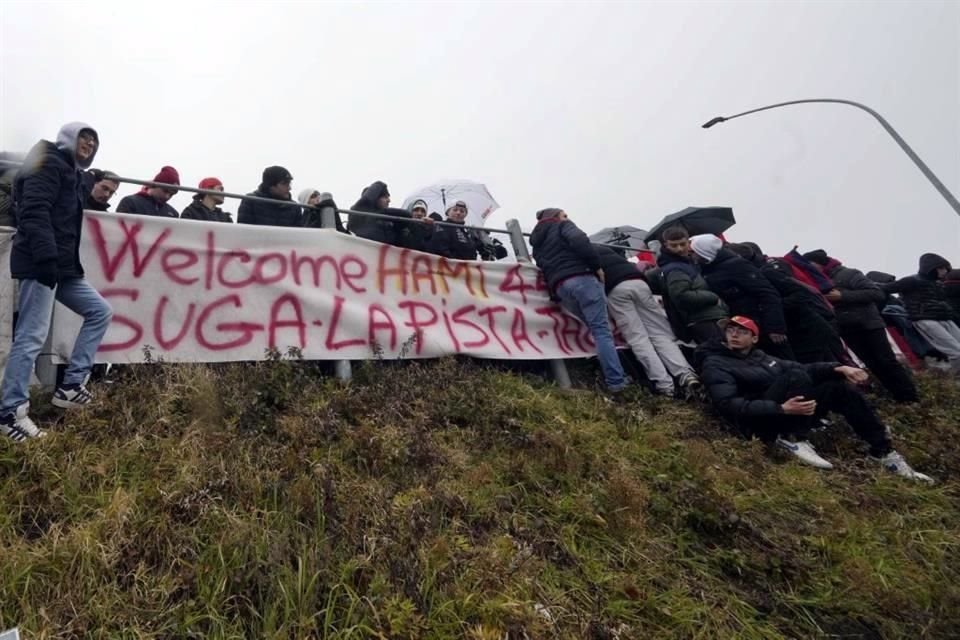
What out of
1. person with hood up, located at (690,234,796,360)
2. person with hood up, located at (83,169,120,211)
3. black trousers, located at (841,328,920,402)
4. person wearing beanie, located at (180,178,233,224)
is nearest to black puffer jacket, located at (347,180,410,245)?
person wearing beanie, located at (180,178,233,224)

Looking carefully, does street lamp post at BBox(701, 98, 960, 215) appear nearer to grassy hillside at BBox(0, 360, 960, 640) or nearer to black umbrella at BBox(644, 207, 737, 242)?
black umbrella at BBox(644, 207, 737, 242)

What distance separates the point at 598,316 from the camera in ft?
19.8

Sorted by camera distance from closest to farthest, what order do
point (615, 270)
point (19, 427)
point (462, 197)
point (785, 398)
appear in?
point (19, 427)
point (785, 398)
point (615, 270)
point (462, 197)

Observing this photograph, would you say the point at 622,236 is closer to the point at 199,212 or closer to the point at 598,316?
the point at 598,316

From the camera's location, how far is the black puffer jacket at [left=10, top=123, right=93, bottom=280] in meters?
3.58

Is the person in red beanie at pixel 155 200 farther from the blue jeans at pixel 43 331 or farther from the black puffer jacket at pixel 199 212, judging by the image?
the blue jeans at pixel 43 331

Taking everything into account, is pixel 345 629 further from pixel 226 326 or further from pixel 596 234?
pixel 596 234

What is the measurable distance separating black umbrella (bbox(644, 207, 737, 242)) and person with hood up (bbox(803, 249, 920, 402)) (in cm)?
259

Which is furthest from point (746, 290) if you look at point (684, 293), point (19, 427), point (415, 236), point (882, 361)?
point (19, 427)

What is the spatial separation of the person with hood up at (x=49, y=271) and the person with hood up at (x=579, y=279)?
3.95 metres

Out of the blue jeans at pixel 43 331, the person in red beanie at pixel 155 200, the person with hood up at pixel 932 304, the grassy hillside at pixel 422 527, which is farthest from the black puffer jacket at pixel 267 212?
the person with hood up at pixel 932 304

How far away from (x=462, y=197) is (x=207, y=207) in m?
3.94

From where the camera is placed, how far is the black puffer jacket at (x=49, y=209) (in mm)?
3584

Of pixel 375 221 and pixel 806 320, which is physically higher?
pixel 375 221
